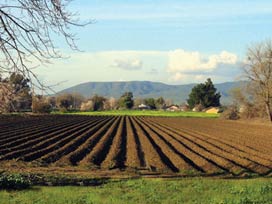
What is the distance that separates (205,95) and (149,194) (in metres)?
126

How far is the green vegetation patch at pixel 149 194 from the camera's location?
35.9 feet

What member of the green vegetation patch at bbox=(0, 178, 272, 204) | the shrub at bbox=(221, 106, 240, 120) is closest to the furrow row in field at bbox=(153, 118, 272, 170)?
the green vegetation patch at bbox=(0, 178, 272, 204)

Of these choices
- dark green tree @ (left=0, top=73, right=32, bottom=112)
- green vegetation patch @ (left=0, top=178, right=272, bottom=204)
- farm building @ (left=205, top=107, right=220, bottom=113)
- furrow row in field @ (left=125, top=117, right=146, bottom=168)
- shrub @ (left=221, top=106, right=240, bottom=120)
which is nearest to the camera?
dark green tree @ (left=0, top=73, right=32, bottom=112)

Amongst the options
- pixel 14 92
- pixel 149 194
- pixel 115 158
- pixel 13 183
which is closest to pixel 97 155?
pixel 115 158

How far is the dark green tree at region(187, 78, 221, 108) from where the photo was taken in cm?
13300

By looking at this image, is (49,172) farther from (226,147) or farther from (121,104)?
(121,104)

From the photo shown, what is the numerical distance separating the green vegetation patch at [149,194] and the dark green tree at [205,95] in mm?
119434

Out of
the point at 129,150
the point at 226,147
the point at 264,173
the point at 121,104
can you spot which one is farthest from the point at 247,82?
the point at 121,104

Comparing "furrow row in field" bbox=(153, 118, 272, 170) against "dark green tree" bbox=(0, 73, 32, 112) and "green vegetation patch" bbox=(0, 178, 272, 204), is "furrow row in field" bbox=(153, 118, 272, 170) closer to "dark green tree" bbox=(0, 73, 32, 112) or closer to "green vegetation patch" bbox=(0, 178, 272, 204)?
"green vegetation patch" bbox=(0, 178, 272, 204)

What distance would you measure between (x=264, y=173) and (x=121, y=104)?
150 metres

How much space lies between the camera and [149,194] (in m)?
11.9

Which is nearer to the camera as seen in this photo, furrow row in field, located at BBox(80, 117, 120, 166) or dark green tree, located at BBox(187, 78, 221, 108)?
furrow row in field, located at BBox(80, 117, 120, 166)

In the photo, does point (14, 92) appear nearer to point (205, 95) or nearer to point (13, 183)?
point (13, 183)

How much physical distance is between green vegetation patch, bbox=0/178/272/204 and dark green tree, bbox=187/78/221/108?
4702 inches
